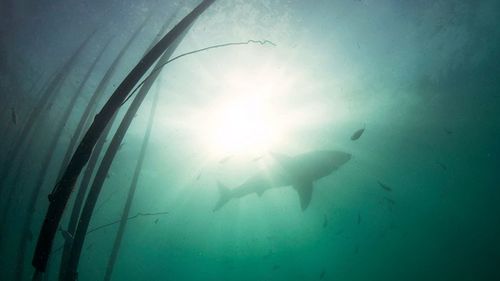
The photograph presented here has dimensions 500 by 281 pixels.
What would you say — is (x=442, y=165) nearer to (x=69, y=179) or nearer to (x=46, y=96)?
(x=46, y=96)

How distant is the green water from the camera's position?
10055mm

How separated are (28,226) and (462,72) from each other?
23597 millimetres

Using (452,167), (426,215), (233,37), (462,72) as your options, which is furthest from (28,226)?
(426,215)

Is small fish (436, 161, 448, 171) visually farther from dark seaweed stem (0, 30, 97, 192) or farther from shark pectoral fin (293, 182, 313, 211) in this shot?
dark seaweed stem (0, 30, 97, 192)

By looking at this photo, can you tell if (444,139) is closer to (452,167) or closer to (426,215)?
(452,167)

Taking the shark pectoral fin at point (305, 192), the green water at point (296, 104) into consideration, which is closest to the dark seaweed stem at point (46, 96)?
the green water at point (296, 104)

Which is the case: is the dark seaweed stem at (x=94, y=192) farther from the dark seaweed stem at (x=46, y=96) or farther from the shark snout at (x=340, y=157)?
the shark snout at (x=340, y=157)

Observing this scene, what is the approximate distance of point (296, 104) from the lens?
15898 mm

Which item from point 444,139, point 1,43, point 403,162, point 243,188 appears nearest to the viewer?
point 1,43

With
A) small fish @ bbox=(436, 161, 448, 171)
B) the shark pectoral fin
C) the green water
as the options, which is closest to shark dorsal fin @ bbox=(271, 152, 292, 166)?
the shark pectoral fin

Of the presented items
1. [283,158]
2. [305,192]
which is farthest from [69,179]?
[283,158]

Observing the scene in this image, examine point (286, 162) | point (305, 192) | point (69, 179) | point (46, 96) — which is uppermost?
point (46, 96)

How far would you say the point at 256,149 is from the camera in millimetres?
22562

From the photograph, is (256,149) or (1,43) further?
(256,149)
